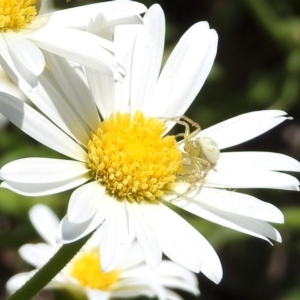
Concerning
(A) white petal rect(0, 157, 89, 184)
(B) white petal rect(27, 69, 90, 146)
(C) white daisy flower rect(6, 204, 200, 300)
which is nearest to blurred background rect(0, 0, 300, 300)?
(C) white daisy flower rect(6, 204, 200, 300)

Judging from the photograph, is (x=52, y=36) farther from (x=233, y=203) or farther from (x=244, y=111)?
(x=244, y=111)

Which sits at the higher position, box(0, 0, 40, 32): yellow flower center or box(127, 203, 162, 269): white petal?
box(0, 0, 40, 32): yellow flower center

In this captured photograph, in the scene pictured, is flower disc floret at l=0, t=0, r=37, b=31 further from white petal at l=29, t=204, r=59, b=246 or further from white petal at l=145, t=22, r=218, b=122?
white petal at l=29, t=204, r=59, b=246

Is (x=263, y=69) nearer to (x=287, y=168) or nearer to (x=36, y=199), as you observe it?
(x=36, y=199)

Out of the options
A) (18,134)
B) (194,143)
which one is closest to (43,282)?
(194,143)

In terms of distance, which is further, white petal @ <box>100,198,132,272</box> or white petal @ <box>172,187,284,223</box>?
white petal @ <box>172,187,284,223</box>

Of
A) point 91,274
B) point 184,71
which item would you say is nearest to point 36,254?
point 91,274
